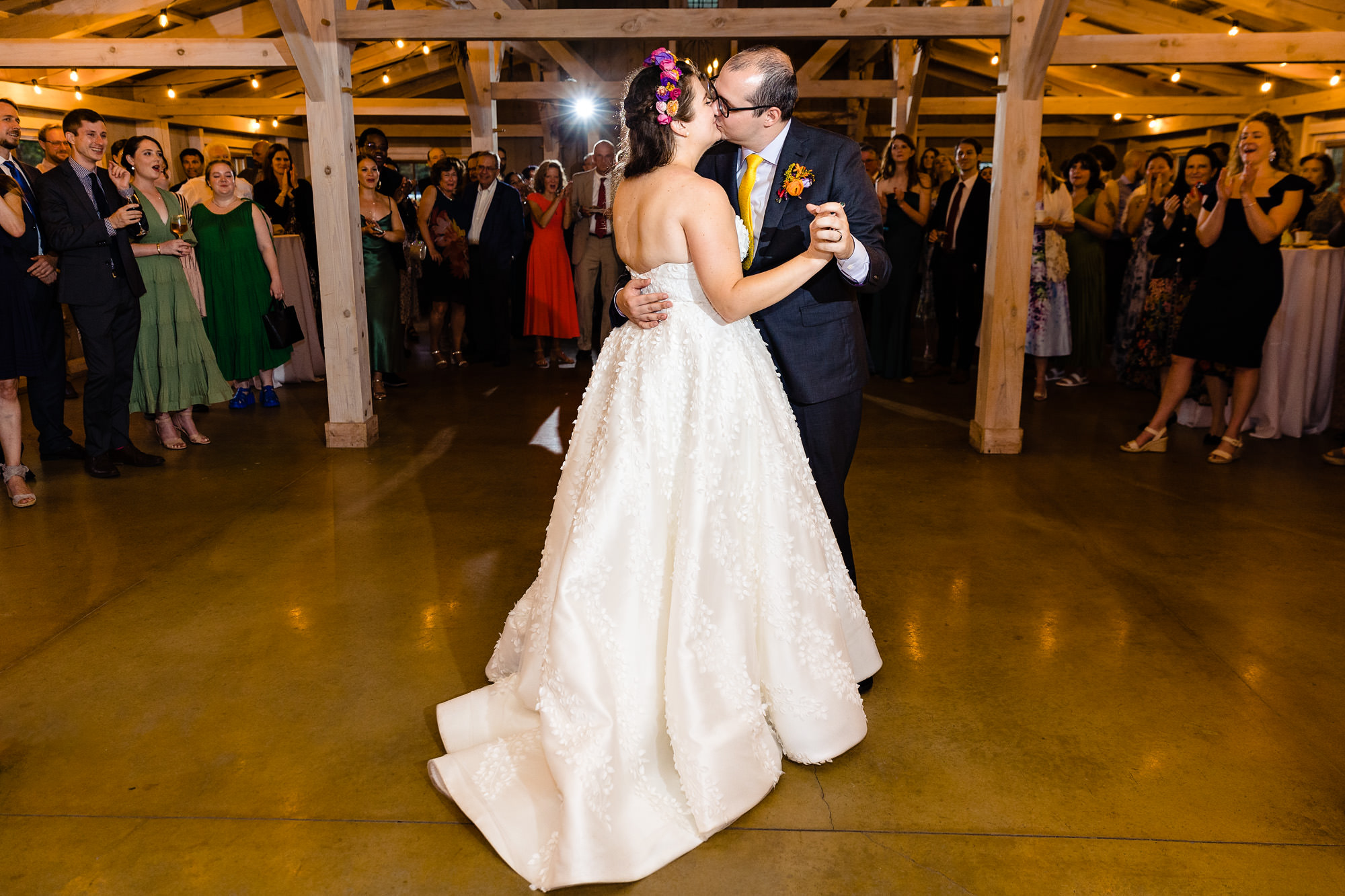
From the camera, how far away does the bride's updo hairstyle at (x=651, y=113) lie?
199 cm

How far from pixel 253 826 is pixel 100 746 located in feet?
1.84

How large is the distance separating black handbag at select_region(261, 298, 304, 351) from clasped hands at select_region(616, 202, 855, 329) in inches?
152

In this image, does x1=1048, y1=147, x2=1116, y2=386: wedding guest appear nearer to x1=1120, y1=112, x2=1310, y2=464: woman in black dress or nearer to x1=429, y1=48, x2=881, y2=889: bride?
x1=1120, y1=112, x2=1310, y2=464: woman in black dress

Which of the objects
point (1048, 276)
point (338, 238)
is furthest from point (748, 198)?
point (1048, 276)

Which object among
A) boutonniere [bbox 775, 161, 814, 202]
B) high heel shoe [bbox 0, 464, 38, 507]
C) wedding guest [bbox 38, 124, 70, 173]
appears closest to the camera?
boutonniere [bbox 775, 161, 814, 202]

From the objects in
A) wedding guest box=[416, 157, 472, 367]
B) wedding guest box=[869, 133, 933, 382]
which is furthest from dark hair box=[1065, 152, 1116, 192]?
wedding guest box=[416, 157, 472, 367]

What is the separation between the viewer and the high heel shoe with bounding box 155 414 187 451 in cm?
496

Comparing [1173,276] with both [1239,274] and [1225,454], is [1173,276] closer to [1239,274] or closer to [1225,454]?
[1239,274]

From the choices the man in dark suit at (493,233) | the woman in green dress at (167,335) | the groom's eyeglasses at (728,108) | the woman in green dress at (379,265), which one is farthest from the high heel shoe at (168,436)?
the groom's eyeglasses at (728,108)

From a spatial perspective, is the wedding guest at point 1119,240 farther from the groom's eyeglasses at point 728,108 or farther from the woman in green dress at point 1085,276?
the groom's eyeglasses at point 728,108

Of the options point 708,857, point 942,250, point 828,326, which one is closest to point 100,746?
point 708,857

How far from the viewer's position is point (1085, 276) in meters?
6.82

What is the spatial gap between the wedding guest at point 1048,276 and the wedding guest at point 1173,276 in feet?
1.65

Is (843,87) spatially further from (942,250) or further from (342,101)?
(342,101)
